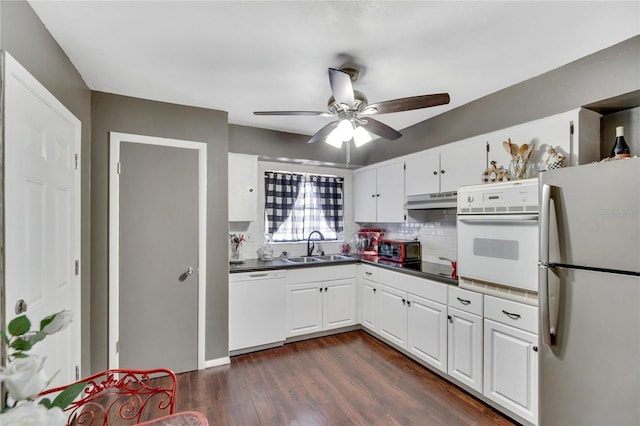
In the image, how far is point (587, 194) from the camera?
1.54 meters

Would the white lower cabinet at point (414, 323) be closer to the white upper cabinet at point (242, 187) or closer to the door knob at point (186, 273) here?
the white upper cabinet at point (242, 187)

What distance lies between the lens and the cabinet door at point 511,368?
1.97 metres

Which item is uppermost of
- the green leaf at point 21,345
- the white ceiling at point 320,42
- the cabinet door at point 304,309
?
the white ceiling at point 320,42

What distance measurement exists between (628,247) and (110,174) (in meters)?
3.45

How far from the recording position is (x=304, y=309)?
3414 mm

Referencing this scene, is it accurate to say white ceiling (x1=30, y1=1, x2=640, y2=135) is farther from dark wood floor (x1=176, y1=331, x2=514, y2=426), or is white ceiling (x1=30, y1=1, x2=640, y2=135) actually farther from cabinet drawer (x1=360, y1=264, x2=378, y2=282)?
dark wood floor (x1=176, y1=331, x2=514, y2=426)

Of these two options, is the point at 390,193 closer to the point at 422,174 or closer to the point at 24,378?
the point at 422,174

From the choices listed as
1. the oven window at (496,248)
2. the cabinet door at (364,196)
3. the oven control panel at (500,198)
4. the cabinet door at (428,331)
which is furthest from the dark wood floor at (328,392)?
the cabinet door at (364,196)

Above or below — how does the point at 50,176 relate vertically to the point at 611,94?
below

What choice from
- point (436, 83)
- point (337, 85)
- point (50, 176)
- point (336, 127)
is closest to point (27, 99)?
point (50, 176)

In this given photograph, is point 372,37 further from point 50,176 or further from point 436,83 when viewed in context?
point 50,176

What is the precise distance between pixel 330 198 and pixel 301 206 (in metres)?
0.48

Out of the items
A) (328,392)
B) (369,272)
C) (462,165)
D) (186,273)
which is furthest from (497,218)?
(186,273)

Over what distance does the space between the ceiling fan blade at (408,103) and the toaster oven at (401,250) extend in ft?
5.99
